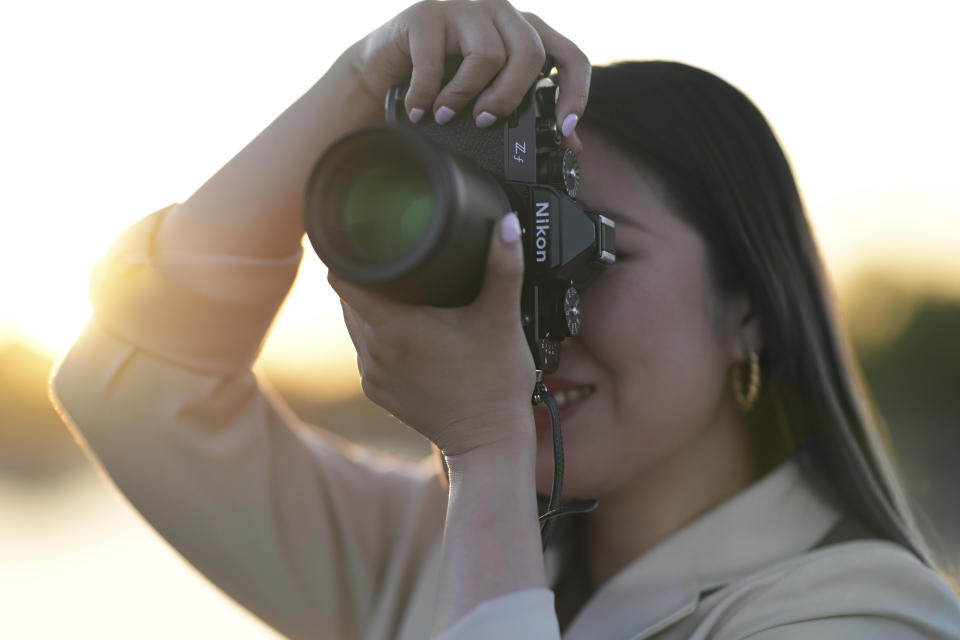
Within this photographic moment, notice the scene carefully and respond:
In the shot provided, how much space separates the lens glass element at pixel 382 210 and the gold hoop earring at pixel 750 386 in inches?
28.5

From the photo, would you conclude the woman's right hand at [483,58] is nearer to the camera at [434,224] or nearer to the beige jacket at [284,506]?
the camera at [434,224]

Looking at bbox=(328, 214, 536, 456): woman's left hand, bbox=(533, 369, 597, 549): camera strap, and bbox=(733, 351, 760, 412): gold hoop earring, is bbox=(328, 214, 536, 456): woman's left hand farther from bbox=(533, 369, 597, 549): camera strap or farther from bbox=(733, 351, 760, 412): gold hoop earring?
bbox=(733, 351, 760, 412): gold hoop earring

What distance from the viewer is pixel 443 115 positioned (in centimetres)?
125

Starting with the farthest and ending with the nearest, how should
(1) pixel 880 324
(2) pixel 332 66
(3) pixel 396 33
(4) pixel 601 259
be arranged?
(1) pixel 880 324
(2) pixel 332 66
(3) pixel 396 33
(4) pixel 601 259

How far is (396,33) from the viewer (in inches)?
53.4

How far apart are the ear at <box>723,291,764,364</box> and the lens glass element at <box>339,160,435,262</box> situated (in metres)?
0.68

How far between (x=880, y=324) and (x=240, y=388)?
16.7 meters

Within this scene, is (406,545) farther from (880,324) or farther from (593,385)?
(880,324)

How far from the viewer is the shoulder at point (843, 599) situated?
1212 mm

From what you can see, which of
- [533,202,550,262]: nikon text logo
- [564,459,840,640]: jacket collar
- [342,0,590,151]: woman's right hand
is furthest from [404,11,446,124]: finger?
[564,459,840,640]: jacket collar

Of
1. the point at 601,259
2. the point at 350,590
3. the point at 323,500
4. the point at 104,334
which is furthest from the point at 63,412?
the point at 601,259

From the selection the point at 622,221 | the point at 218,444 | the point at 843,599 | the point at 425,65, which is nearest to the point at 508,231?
the point at 425,65

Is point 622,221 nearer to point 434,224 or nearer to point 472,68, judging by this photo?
point 472,68

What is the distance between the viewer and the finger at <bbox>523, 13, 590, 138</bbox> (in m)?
1.27
